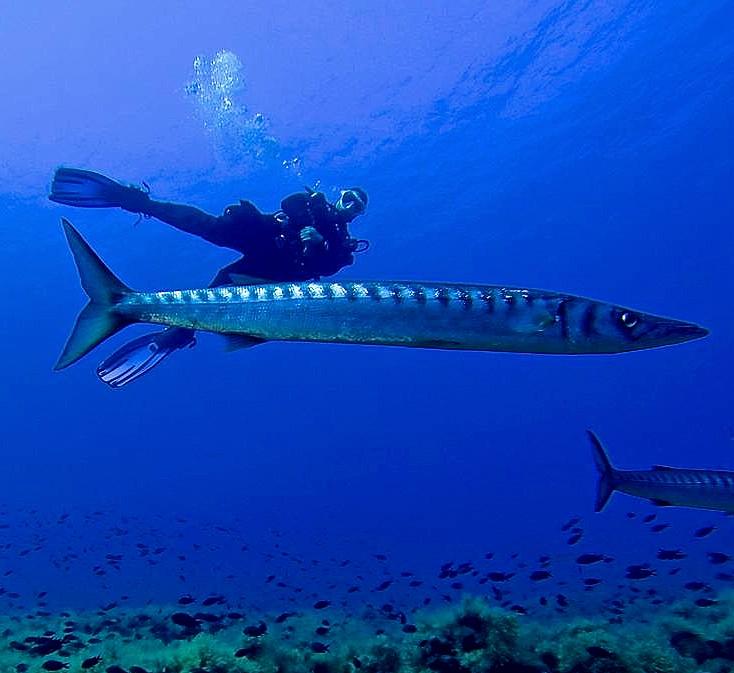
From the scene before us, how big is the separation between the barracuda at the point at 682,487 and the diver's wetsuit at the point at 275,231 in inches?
224

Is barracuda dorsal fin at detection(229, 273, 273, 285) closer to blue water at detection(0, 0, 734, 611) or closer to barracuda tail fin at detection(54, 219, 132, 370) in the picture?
barracuda tail fin at detection(54, 219, 132, 370)

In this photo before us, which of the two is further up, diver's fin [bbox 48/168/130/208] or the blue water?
the blue water

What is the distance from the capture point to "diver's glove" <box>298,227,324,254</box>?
9250 mm

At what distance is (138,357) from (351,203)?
4265 millimetres

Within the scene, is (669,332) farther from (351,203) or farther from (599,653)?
(351,203)

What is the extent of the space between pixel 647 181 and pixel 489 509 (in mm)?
92259

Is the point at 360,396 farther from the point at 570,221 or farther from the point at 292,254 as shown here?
the point at 292,254

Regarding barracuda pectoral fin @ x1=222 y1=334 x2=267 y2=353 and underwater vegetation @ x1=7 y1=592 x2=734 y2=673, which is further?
underwater vegetation @ x1=7 y1=592 x2=734 y2=673

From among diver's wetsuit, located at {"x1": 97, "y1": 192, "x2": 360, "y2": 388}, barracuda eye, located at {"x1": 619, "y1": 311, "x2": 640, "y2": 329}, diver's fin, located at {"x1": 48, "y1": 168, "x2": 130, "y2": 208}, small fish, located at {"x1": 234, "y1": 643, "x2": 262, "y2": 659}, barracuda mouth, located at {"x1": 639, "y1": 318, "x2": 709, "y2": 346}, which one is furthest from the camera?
diver's wetsuit, located at {"x1": 97, "y1": 192, "x2": 360, "y2": 388}

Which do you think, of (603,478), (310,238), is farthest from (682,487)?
(310,238)

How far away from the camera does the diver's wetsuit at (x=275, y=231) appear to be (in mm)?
9664

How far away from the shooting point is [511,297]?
341 cm

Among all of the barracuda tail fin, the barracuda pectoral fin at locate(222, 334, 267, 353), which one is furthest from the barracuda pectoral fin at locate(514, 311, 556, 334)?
the barracuda tail fin

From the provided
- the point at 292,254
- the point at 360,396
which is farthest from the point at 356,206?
the point at 360,396
